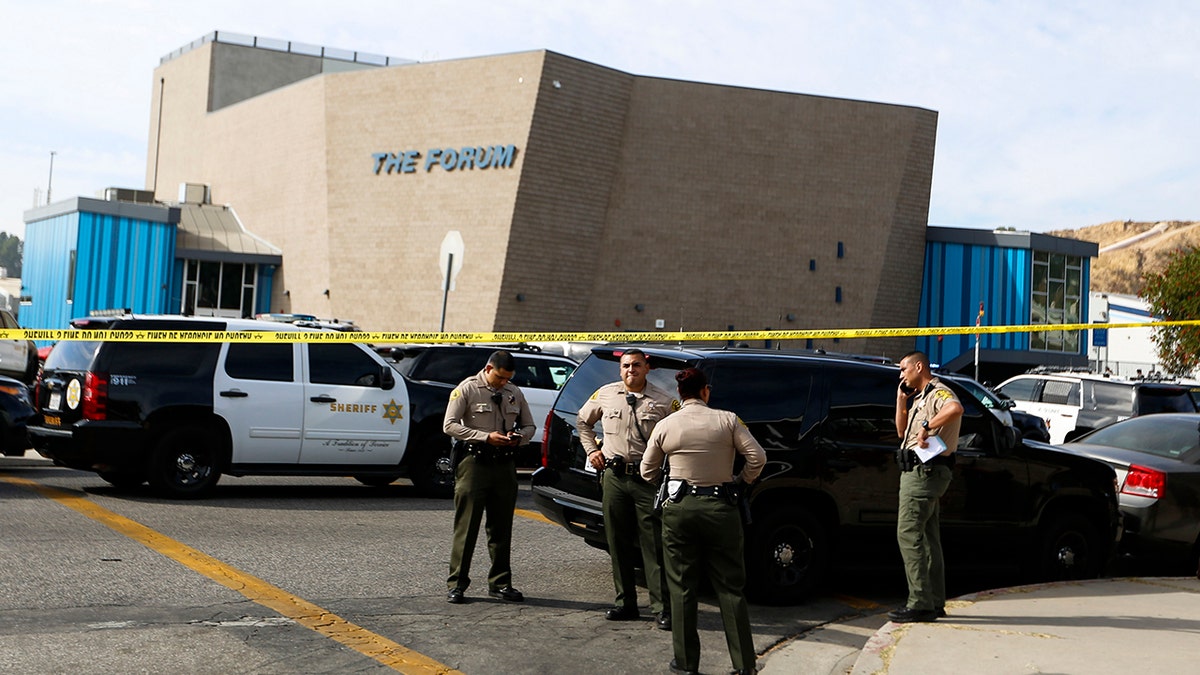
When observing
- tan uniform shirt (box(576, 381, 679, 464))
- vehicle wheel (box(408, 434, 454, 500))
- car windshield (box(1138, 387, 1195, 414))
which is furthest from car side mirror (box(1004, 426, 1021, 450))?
car windshield (box(1138, 387, 1195, 414))

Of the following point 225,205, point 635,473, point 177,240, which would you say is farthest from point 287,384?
point 225,205

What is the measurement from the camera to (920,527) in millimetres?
8578

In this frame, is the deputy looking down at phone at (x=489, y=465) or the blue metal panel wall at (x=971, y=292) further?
the blue metal panel wall at (x=971, y=292)

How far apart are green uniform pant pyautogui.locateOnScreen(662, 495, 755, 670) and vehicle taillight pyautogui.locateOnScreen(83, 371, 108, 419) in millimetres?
7713

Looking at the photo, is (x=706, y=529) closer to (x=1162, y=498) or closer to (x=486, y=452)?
(x=486, y=452)

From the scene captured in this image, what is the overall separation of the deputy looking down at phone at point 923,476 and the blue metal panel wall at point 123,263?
47.1 m

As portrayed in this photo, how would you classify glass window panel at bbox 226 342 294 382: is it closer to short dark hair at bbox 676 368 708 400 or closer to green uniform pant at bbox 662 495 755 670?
short dark hair at bbox 676 368 708 400

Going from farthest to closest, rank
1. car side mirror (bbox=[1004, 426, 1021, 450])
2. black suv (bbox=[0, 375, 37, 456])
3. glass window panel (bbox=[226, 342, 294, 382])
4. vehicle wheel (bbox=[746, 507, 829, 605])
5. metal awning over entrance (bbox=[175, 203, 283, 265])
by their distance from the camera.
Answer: metal awning over entrance (bbox=[175, 203, 283, 265]), black suv (bbox=[0, 375, 37, 456]), glass window panel (bbox=[226, 342, 294, 382]), car side mirror (bbox=[1004, 426, 1021, 450]), vehicle wheel (bbox=[746, 507, 829, 605])

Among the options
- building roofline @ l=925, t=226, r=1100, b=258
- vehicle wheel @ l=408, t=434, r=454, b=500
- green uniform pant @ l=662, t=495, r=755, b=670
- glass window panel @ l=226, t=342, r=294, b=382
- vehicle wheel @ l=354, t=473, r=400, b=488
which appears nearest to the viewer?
green uniform pant @ l=662, t=495, r=755, b=670

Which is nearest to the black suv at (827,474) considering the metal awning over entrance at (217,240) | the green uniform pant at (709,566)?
the green uniform pant at (709,566)

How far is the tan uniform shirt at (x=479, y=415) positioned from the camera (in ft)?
28.9

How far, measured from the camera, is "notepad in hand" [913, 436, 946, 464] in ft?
27.8

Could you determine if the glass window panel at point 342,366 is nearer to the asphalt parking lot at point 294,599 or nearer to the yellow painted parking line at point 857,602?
the asphalt parking lot at point 294,599

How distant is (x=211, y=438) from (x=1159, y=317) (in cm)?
4965
